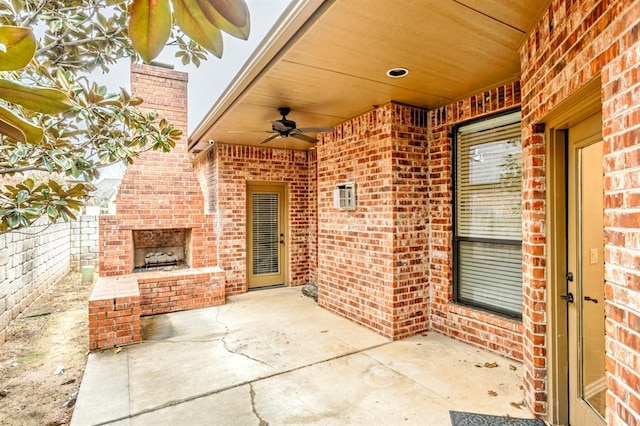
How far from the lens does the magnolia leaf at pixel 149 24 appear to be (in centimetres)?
49

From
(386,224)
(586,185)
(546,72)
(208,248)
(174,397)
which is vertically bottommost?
(174,397)

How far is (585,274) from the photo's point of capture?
2176 mm

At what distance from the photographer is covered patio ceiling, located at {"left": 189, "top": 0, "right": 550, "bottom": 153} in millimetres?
2100

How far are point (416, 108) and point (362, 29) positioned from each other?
1.99 meters

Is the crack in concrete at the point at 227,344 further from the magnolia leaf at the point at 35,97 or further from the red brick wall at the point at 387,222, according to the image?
the magnolia leaf at the point at 35,97

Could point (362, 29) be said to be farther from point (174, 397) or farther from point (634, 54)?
point (174, 397)

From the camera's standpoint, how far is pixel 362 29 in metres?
2.29

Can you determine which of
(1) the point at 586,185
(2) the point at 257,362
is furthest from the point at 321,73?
(2) the point at 257,362

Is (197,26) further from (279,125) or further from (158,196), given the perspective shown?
(158,196)

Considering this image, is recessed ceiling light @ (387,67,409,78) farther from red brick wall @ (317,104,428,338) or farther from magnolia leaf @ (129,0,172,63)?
magnolia leaf @ (129,0,172,63)

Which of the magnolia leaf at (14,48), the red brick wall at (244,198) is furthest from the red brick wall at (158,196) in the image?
the magnolia leaf at (14,48)

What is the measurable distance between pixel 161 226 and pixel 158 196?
507 millimetres

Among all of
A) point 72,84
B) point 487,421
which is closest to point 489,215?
point 487,421

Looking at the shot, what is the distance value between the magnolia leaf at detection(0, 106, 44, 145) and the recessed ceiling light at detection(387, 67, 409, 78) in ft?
9.43
